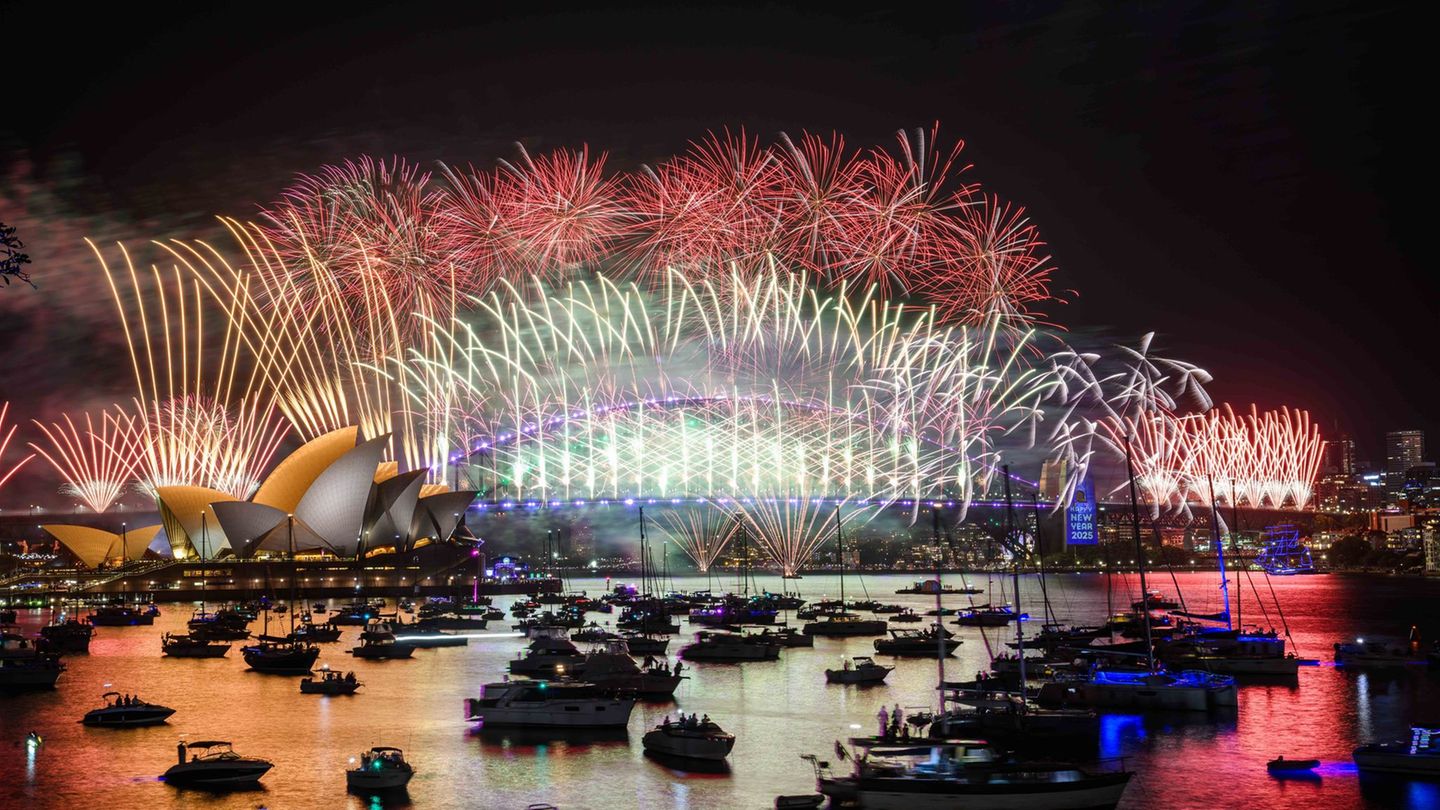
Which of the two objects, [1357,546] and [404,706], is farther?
[1357,546]

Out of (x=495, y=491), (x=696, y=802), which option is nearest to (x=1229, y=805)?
(x=696, y=802)

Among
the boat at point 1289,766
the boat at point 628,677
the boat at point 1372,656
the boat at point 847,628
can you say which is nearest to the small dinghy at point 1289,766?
the boat at point 1289,766

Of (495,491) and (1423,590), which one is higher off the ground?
(495,491)

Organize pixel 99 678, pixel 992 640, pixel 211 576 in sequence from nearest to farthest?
1. pixel 99 678
2. pixel 992 640
3. pixel 211 576

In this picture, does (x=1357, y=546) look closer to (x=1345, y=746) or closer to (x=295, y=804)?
(x=1345, y=746)

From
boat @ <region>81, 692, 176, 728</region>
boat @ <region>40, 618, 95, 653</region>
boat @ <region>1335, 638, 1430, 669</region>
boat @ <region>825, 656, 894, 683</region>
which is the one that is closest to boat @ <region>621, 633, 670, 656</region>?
boat @ <region>825, 656, 894, 683</region>

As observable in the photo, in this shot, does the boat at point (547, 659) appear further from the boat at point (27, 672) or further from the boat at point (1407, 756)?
the boat at point (1407, 756)

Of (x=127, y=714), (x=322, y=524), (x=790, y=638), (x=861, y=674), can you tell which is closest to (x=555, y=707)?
(x=127, y=714)
